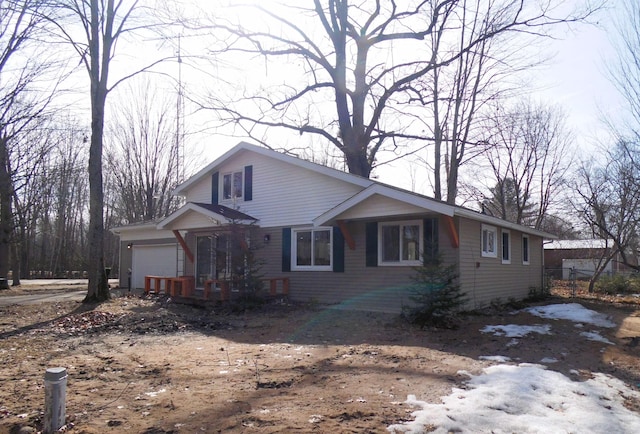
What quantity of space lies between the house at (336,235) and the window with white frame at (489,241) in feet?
0.20

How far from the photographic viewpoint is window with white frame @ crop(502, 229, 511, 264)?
15383mm

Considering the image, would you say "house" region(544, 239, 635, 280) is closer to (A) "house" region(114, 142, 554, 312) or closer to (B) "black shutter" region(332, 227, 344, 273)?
(A) "house" region(114, 142, 554, 312)

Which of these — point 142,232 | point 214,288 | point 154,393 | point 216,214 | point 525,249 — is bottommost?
point 154,393

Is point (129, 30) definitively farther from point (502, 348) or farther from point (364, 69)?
point (502, 348)

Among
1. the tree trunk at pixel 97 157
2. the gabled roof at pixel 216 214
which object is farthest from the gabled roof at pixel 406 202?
the tree trunk at pixel 97 157

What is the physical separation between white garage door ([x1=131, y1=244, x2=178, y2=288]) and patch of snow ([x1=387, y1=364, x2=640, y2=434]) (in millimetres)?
15923

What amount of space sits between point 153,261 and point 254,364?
15217 millimetres

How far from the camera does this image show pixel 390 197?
38.4 ft

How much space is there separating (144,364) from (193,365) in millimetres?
760

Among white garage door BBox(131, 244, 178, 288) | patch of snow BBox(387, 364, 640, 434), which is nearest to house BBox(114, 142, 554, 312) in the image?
white garage door BBox(131, 244, 178, 288)

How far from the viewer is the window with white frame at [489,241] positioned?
13.7 metres

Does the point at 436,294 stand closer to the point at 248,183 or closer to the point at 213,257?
the point at 213,257

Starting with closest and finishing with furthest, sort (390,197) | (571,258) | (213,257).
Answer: (390,197) < (213,257) < (571,258)

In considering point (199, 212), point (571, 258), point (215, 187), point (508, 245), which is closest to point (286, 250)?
point (199, 212)
